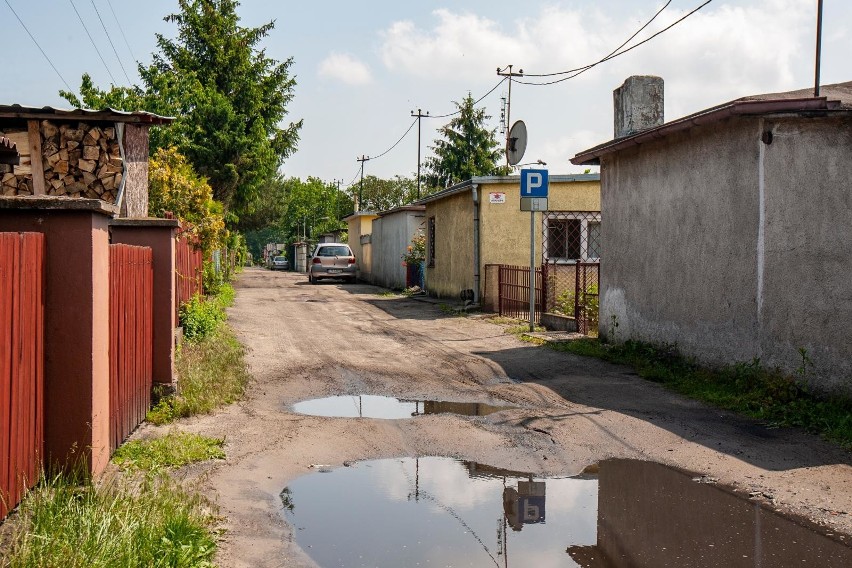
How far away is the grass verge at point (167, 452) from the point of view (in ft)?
19.1

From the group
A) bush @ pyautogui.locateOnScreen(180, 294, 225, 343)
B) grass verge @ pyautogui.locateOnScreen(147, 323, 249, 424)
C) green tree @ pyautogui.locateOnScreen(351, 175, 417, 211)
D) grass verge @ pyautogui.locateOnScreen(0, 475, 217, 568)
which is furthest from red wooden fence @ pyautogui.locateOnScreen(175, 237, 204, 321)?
green tree @ pyautogui.locateOnScreen(351, 175, 417, 211)

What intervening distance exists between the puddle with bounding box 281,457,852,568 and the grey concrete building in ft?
10.3

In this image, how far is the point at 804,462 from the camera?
20.7ft

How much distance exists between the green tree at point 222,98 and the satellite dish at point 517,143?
1519 centimetres

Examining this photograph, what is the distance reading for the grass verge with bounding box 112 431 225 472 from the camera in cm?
583

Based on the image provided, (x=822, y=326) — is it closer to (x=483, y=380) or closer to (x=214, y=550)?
(x=483, y=380)

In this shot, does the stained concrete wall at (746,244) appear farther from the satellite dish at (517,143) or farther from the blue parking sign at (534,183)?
the satellite dish at (517,143)

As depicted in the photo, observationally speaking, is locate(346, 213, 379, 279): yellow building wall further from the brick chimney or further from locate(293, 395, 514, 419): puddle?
locate(293, 395, 514, 419): puddle

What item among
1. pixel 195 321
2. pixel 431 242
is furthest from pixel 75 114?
pixel 431 242

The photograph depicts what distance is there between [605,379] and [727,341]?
4.97 feet

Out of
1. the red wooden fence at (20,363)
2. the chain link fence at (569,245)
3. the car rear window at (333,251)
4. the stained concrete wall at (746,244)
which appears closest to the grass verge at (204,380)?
the red wooden fence at (20,363)

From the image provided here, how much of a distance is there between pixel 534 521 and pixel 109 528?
8.24 feet

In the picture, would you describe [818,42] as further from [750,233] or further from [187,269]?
[187,269]

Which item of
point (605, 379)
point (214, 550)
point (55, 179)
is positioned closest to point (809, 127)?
point (605, 379)
